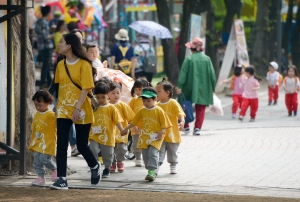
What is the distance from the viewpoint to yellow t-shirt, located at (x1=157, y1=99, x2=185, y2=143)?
33.8 ft

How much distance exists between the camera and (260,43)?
30.9 meters

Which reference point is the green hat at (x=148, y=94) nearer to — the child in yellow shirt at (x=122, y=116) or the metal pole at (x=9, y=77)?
the child in yellow shirt at (x=122, y=116)

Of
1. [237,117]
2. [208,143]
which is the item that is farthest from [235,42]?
[208,143]

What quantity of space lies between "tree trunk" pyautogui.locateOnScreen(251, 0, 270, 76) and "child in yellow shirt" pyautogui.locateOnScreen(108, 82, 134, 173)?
2045cm

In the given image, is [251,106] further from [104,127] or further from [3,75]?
[3,75]

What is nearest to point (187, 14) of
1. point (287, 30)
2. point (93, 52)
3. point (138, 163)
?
point (93, 52)

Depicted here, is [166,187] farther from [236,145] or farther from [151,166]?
[236,145]

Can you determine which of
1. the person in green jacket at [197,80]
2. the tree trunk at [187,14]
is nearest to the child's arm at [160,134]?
the person in green jacket at [197,80]

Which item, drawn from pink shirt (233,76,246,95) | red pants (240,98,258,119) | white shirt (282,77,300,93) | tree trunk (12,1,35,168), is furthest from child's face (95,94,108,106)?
white shirt (282,77,300,93)

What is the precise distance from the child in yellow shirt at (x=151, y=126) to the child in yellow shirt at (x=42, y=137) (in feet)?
2.90

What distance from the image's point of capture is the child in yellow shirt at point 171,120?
1030 cm

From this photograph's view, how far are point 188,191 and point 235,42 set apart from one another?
15.7m

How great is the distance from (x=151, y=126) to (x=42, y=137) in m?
1.28

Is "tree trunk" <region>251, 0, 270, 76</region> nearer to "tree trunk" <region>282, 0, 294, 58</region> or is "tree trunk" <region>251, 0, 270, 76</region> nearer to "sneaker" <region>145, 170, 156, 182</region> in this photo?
"tree trunk" <region>282, 0, 294, 58</region>
